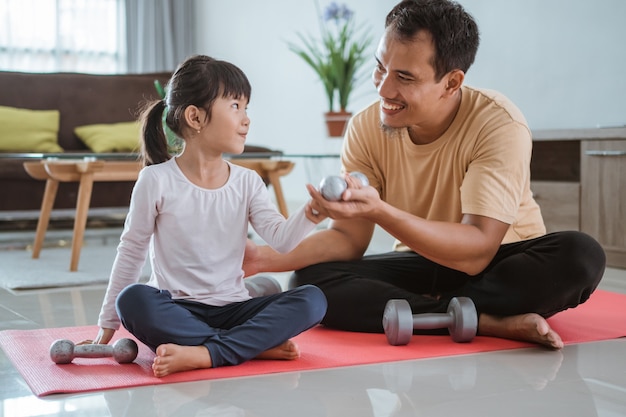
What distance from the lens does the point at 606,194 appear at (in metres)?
3.18

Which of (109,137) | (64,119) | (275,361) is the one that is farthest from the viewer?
(64,119)

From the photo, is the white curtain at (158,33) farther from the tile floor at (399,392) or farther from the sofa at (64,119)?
the tile floor at (399,392)

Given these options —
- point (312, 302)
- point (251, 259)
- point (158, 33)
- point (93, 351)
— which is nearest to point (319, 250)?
point (251, 259)

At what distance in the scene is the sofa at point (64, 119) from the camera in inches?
168

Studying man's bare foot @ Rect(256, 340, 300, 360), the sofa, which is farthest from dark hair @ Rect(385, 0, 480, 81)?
the sofa

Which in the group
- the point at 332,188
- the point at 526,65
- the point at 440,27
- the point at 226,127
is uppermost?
the point at 526,65

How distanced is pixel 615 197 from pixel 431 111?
153cm

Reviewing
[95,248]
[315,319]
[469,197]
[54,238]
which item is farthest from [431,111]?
[54,238]

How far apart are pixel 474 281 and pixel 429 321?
185 mm

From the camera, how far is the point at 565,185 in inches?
132

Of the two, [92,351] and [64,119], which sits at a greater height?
[64,119]

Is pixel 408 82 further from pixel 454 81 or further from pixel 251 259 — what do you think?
pixel 251 259

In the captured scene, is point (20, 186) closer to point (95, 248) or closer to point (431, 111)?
point (95, 248)

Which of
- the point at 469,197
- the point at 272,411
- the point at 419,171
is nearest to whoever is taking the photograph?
the point at 272,411
